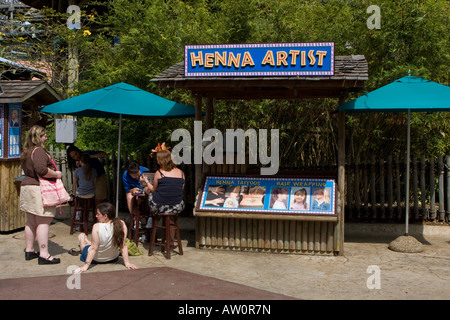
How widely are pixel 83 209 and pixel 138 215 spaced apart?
1359 mm

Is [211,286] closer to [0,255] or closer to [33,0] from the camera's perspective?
[0,255]

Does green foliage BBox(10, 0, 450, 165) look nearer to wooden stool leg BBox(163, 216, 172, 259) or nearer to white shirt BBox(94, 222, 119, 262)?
wooden stool leg BBox(163, 216, 172, 259)

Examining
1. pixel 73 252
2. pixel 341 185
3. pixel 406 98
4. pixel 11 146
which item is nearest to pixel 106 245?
pixel 73 252

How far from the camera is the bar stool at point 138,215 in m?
7.70

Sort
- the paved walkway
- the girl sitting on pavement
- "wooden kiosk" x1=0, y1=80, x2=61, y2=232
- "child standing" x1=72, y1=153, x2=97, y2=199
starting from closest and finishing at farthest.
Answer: the paved walkway < the girl sitting on pavement < "wooden kiosk" x1=0, y1=80, x2=61, y2=232 < "child standing" x1=72, y1=153, x2=97, y2=199

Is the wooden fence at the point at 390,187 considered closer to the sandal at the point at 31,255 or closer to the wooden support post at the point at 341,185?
the wooden support post at the point at 341,185

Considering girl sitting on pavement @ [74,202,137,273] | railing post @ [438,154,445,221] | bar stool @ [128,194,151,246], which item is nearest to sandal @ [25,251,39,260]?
girl sitting on pavement @ [74,202,137,273]

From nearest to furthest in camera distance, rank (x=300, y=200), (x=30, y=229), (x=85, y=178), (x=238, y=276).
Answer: (x=238, y=276) → (x=30, y=229) → (x=300, y=200) → (x=85, y=178)

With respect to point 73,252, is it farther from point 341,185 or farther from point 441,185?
point 441,185

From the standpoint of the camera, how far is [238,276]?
6277mm

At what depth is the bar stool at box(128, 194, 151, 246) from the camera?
7699 millimetres

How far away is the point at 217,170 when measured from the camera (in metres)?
8.00

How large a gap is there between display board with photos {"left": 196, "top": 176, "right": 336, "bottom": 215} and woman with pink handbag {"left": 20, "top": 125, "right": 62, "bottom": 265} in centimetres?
223
